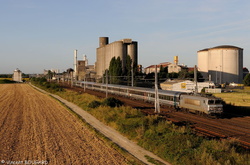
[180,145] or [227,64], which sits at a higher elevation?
[227,64]


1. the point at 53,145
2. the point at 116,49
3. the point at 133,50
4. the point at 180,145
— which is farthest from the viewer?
the point at 133,50

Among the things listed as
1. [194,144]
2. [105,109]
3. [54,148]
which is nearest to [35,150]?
[54,148]

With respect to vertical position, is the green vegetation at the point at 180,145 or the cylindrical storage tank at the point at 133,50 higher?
the cylindrical storage tank at the point at 133,50

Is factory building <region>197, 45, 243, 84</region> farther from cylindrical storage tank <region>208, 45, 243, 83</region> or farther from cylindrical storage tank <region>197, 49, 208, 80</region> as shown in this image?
cylindrical storage tank <region>197, 49, 208, 80</region>

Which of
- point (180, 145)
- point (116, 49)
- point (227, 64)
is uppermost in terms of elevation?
point (116, 49)

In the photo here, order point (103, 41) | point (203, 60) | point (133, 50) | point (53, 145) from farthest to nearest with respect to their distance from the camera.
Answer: point (103, 41), point (203, 60), point (133, 50), point (53, 145)

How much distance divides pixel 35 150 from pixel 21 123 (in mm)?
13034

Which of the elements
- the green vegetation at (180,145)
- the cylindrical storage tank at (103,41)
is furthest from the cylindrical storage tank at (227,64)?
the green vegetation at (180,145)

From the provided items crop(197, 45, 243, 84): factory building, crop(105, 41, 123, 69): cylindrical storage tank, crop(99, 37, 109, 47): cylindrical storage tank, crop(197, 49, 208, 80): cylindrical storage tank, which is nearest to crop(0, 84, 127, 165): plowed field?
crop(197, 45, 243, 84): factory building

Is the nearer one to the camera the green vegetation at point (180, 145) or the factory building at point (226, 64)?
Answer: the green vegetation at point (180, 145)

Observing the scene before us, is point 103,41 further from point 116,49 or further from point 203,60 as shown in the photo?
point 203,60

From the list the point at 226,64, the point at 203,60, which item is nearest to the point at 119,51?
the point at 203,60

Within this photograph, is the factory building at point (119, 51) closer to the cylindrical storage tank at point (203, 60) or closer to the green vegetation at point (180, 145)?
the cylindrical storage tank at point (203, 60)

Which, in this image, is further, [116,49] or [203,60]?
[203,60]
